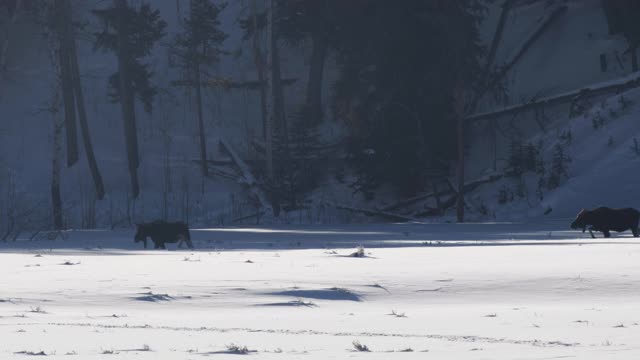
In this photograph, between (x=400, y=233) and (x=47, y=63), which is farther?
(x=47, y=63)

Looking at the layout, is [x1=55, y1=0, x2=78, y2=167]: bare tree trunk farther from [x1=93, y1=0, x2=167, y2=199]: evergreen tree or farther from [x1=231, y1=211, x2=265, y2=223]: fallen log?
[x1=231, y1=211, x2=265, y2=223]: fallen log

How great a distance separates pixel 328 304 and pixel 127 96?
37750mm

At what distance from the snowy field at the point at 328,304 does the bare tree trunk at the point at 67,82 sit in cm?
2556

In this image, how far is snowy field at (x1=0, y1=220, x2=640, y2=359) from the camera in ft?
27.9

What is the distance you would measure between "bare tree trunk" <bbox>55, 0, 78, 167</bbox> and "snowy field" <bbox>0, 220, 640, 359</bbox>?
25.6 meters

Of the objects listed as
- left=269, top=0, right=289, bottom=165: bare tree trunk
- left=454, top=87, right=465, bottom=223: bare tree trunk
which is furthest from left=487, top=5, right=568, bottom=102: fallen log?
left=269, top=0, right=289, bottom=165: bare tree trunk

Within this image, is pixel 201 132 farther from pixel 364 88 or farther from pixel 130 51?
pixel 364 88

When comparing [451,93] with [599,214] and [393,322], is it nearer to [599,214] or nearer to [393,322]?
[599,214]

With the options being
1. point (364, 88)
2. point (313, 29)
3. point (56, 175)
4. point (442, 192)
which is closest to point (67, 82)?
point (313, 29)

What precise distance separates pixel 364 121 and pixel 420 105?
6.72ft

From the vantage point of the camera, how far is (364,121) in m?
43.3

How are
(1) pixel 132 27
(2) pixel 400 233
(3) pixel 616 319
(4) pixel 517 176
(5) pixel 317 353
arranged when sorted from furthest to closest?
1. (1) pixel 132 27
2. (4) pixel 517 176
3. (2) pixel 400 233
4. (3) pixel 616 319
5. (5) pixel 317 353

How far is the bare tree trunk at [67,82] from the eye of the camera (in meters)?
44.8

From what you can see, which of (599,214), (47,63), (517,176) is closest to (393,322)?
(599,214)
